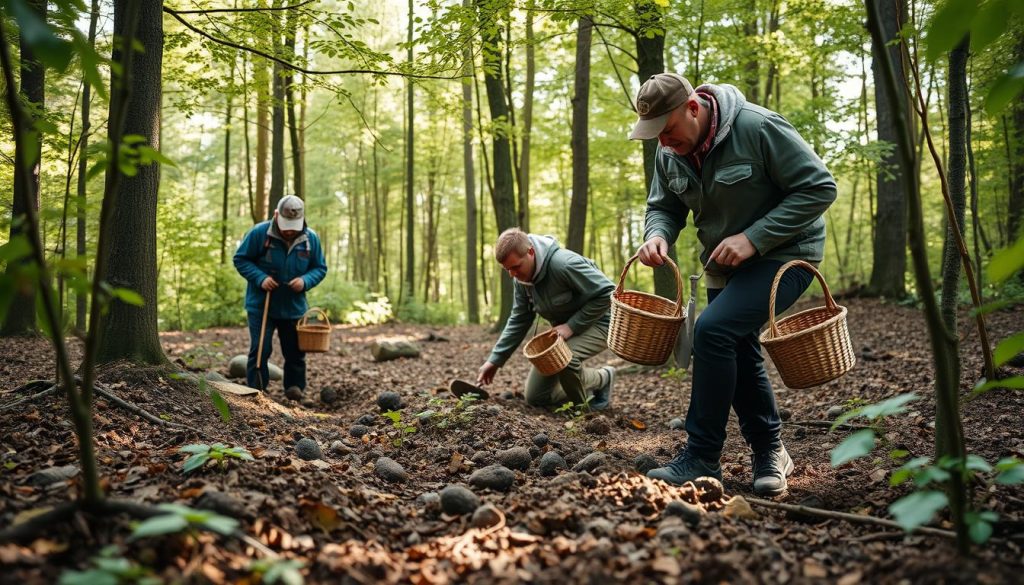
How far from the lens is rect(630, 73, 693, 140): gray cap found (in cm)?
294

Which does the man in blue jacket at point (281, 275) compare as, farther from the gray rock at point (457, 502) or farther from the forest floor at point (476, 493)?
the gray rock at point (457, 502)

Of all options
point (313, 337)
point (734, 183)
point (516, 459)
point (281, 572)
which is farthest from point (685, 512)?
point (313, 337)

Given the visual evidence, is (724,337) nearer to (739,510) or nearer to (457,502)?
(739,510)

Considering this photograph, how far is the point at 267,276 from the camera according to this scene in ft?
19.5

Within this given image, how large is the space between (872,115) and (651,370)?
1306cm

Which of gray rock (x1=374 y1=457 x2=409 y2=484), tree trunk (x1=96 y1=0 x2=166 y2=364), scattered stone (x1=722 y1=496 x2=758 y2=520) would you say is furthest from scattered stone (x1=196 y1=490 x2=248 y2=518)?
tree trunk (x1=96 y1=0 x2=166 y2=364)

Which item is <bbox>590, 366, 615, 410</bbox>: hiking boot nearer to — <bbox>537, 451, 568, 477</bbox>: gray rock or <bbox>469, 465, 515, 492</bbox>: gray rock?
<bbox>537, 451, 568, 477</bbox>: gray rock

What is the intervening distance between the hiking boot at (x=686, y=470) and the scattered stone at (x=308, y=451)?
1705mm

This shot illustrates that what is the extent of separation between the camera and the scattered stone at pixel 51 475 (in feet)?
7.28

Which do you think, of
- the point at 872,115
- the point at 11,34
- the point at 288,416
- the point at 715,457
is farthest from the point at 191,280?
the point at 872,115

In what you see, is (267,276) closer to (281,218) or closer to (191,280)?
(281,218)

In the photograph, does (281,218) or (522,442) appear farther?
(281,218)

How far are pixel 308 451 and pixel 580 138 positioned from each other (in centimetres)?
738

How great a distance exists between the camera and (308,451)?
3.35 m
